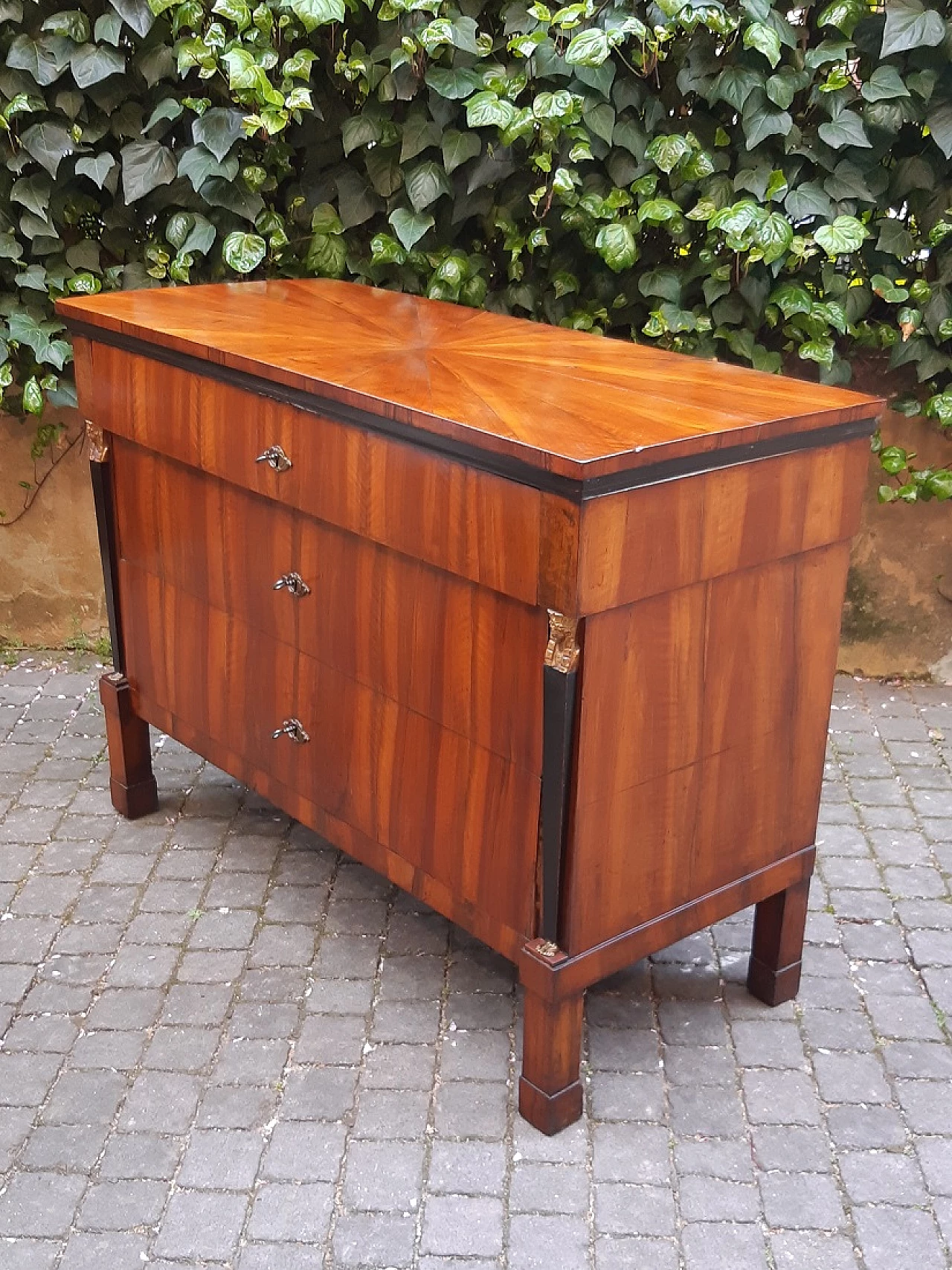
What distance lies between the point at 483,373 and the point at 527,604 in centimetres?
54

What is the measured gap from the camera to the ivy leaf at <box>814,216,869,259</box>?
3359mm

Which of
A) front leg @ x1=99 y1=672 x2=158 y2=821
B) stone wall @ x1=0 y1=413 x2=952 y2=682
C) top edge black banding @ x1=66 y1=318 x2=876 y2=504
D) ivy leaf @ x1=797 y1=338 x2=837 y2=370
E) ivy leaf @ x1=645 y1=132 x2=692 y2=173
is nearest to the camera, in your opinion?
top edge black banding @ x1=66 y1=318 x2=876 y2=504

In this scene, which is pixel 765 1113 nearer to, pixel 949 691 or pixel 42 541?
pixel 949 691

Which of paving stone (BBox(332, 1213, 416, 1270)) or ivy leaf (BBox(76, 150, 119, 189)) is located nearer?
paving stone (BBox(332, 1213, 416, 1270))

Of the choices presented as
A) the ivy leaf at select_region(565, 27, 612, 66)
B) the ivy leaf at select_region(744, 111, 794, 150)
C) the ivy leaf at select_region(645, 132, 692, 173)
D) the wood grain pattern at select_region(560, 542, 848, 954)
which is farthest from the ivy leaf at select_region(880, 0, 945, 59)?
the wood grain pattern at select_region(560, 542, 848, 954)

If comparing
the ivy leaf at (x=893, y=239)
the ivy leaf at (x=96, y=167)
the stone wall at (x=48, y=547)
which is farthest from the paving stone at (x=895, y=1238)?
the ivy leaf at (x=96, y=167)

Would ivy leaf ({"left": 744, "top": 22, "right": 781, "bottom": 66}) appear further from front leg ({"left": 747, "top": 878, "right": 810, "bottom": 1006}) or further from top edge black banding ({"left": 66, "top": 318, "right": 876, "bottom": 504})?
front leg ({"left": 747, "top": 878, "right": 810, "bottom": 1006})

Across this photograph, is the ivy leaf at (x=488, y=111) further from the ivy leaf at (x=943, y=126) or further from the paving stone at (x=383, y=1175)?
the paving stone at (x=383, y=1175)

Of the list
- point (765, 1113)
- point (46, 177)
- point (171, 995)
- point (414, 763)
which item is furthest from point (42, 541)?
point (765, 1113)

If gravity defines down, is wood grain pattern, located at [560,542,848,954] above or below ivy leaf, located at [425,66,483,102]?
below

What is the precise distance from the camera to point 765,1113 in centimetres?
232

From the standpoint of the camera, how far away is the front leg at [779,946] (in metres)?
2.53

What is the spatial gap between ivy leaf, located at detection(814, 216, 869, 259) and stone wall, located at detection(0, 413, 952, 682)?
657 millimetres

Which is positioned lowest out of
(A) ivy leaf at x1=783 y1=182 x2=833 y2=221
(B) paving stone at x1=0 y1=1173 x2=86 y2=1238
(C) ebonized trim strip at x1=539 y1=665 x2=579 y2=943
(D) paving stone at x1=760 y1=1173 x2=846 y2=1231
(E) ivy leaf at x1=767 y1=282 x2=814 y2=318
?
(B) paving stone at x1=0 y1=1173 x2=86 y2=1238
